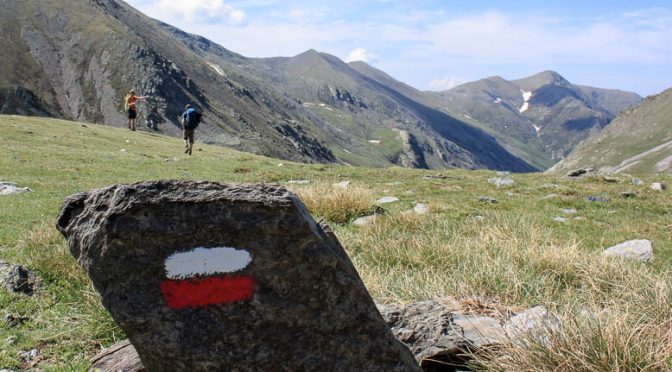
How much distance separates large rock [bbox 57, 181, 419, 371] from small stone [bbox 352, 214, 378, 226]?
26.7 ft

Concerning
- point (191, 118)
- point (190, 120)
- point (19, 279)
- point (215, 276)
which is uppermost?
point (191, 118)

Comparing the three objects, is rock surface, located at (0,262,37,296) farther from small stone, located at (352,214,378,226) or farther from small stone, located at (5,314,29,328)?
small stone, located at (352,214,378,226)

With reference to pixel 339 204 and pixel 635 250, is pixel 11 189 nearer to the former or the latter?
pixel 339 204

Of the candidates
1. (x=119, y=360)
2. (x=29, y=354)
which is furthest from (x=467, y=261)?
(x=29, y=354)

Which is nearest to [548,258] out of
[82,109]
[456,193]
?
[456,193]

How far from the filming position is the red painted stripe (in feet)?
12.8

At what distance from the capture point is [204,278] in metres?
3.92

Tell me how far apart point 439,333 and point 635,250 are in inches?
268

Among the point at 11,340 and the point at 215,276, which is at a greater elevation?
the point at 215,276

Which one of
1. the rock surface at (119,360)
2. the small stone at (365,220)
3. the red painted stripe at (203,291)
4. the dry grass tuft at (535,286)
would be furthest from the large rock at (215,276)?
the small stone at (365,220)

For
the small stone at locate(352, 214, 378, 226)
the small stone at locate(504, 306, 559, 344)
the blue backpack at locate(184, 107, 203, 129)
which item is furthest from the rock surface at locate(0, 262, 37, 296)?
the blue backpack at locate(184, 107, 203, 129)

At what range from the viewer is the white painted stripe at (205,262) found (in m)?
3.90

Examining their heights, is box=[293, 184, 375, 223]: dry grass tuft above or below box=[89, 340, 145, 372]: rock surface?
above

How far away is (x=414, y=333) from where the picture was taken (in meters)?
5.32
